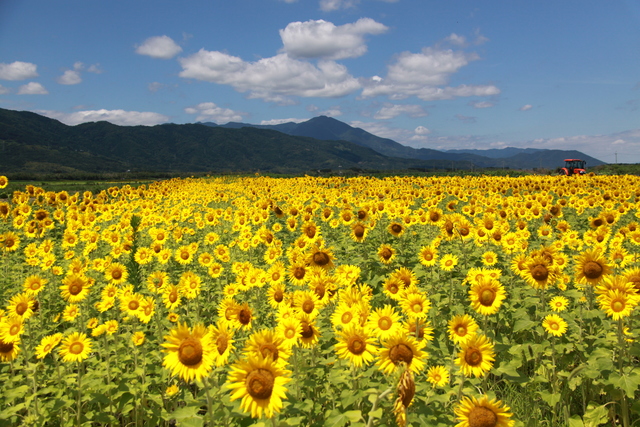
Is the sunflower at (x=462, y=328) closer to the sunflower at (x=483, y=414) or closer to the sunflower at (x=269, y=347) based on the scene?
the sunflower at (x=483, y=414)

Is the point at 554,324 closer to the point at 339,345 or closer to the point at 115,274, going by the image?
the point at 339,345

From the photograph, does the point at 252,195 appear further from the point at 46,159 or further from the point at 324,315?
the point at 46,159

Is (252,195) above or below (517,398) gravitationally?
above

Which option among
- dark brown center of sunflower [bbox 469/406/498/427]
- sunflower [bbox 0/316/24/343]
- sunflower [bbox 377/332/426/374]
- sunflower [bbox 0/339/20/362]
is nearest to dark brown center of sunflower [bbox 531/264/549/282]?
sunflower [bbox 377/332/426/374]

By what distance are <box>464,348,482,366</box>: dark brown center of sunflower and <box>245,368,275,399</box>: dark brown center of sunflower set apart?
5.12 feet

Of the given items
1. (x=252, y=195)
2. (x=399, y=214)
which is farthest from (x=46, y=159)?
(x=399, y=214)

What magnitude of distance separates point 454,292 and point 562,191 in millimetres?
13028

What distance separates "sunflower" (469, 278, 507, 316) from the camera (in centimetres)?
373

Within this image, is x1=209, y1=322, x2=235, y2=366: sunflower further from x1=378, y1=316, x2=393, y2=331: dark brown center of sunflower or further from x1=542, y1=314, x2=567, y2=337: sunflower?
x1=542, y1=314, x2=567, y2=337: sunflower

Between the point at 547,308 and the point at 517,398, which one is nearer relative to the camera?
the point at 517,398

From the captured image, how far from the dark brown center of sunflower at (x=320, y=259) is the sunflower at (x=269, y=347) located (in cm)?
232

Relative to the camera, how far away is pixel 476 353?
9.70 feet

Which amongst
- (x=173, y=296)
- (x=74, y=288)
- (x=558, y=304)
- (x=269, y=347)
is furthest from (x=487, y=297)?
(x=74, y=288)

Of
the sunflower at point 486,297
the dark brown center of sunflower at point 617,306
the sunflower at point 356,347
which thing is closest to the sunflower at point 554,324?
the dark brown center of sunflower at point 617,306
